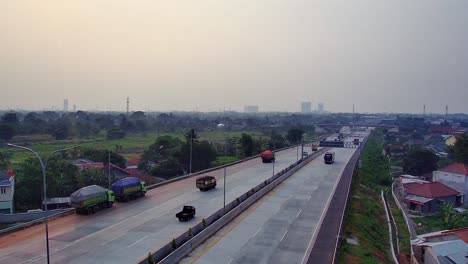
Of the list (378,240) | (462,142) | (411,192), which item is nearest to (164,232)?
(378,240)

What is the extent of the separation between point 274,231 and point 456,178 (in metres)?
43.4

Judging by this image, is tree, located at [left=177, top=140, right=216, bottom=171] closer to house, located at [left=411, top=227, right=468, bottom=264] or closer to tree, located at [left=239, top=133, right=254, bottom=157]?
tree, located at [left=239, top=133, right=254, bottom=157]

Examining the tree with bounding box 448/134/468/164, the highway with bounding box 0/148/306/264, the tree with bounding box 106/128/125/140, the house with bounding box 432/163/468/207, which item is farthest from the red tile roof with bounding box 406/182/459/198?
the tree with bounding box 106/128/125/140

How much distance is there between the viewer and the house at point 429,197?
5272 centimetres

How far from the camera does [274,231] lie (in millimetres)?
30094

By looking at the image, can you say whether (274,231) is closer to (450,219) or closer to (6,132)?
(450,219)

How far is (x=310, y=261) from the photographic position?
2419cm

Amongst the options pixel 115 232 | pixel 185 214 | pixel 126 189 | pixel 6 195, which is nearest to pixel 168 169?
pixel 126 189

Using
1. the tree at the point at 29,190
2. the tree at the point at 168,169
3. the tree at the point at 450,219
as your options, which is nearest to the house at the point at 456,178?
the tree at the point at 450,219

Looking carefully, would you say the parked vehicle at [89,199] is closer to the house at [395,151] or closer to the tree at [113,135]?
the house at [395,151]

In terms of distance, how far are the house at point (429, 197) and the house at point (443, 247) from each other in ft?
55.3

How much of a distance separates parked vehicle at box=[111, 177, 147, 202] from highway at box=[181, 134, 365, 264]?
1129 centimetres

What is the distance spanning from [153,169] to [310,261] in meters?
A: 42.1

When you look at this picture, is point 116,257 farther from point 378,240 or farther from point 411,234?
point 411,234
